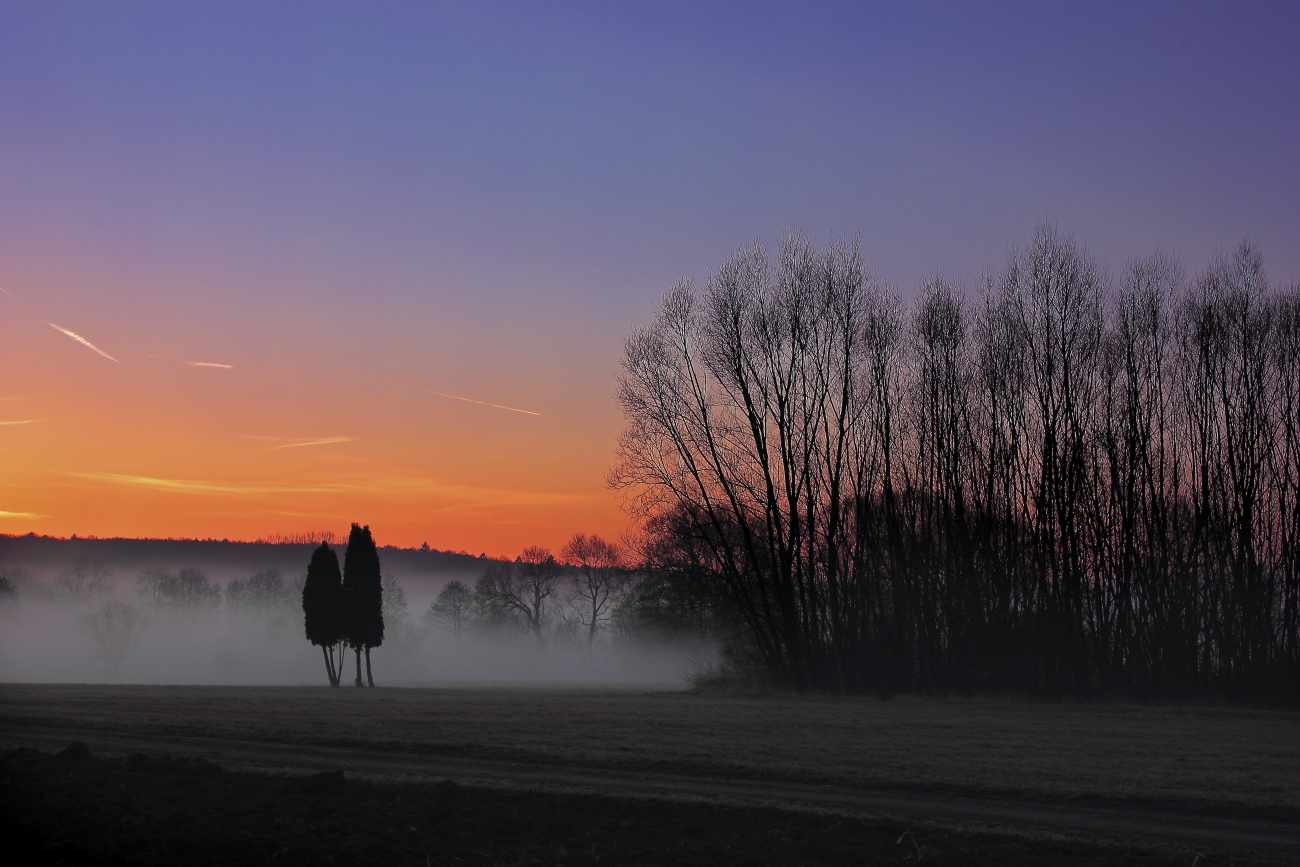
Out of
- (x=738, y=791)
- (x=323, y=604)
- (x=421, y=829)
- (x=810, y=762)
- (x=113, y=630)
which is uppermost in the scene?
(x=421, y=829)

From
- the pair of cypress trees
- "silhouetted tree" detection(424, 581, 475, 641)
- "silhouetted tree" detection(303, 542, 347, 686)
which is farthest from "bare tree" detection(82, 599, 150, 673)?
"silhouetted tree" detection(303, 542, 347, 686)

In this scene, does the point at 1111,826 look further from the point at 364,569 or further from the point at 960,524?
the point at 364,569

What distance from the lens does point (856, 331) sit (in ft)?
101

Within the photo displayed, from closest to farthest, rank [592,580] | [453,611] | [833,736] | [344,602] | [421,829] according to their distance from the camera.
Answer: [421,829]
[833,736]
[344,602]
[592,580]
[453,611]

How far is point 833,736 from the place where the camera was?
54.1ft

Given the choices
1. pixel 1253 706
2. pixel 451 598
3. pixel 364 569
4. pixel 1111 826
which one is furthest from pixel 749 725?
pixel 451 598

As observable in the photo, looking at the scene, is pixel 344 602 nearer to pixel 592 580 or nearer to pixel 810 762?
pixel 592 580

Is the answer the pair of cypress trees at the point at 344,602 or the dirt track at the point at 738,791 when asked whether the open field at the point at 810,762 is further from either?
the pair of cypress trees at the point at 344,602

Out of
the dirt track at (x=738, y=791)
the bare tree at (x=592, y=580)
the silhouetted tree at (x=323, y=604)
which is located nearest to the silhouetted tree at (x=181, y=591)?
the bare tree at (x=592, y=580)

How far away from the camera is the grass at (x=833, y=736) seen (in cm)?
1156

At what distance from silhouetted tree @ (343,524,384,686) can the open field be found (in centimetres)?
2827

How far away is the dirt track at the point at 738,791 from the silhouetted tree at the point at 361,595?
36.9m

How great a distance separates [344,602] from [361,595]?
101 cm

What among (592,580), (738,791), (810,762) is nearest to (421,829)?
(738,791)
